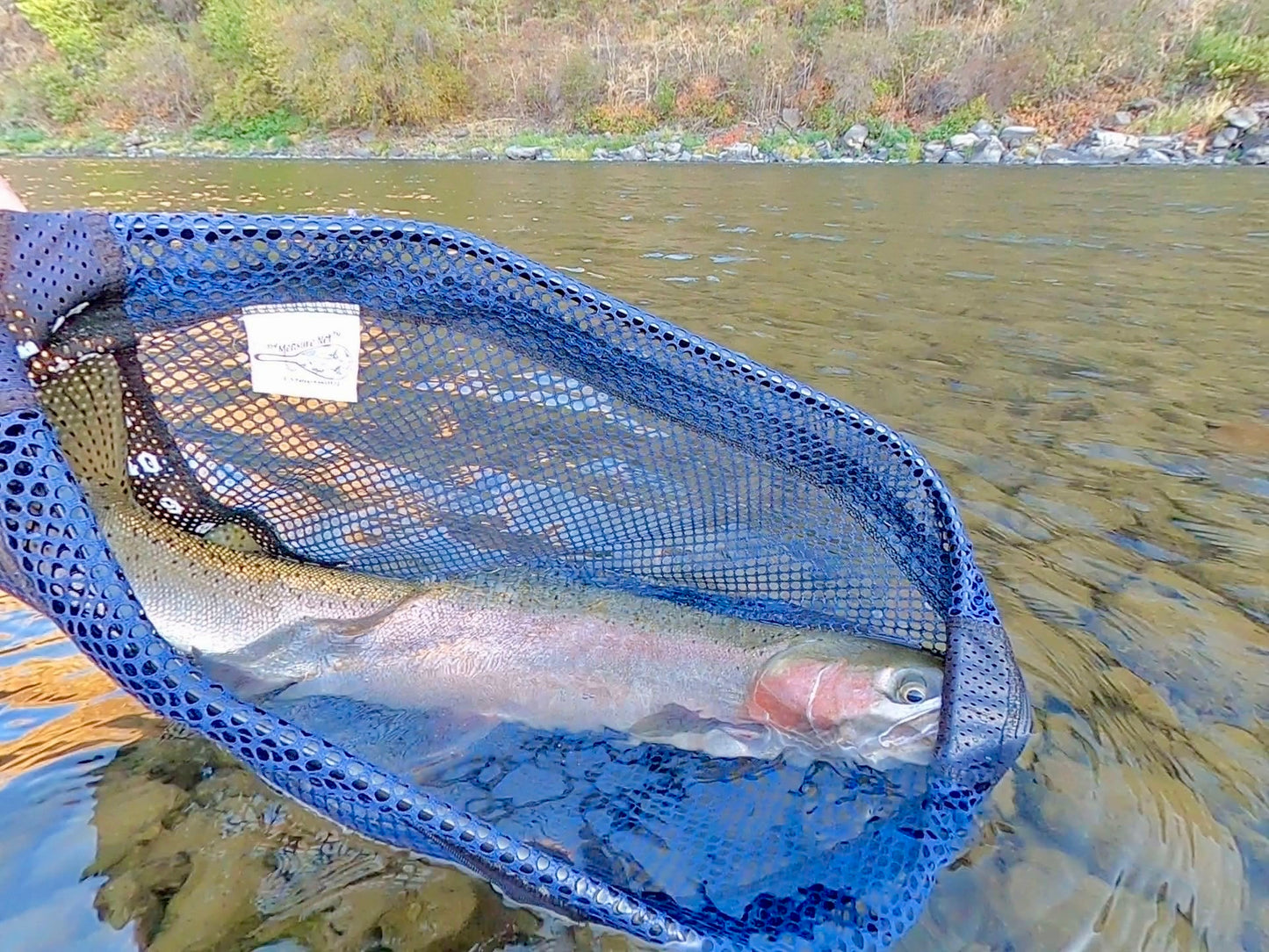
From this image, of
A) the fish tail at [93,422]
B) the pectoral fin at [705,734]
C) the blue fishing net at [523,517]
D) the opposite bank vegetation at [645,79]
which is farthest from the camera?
the opposite bank vegetation at [645,79]

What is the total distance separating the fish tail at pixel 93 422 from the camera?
237 centimetres

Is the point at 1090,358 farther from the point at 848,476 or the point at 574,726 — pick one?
the point at 574,726

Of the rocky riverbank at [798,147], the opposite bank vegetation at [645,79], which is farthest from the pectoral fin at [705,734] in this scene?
the opposite bank vegetation at [645,79]

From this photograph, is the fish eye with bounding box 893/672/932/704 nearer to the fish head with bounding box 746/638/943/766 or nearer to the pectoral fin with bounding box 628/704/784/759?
the fish head with bounding box 746/638/943/766

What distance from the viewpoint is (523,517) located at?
10.3 feet

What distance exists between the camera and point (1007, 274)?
33.1ft

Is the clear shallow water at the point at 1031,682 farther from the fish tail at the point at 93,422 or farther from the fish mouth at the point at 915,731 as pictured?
the fish tail at the point at 93,422

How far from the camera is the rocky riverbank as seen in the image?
23.0m

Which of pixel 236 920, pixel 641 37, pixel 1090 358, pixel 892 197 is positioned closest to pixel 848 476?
pixel 236 920

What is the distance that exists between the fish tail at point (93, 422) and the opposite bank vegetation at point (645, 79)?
26.3m

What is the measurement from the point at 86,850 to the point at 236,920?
509 mm

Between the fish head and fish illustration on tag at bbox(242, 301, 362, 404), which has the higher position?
fish illustration on tag at bbox(242, 301, 362, 404)

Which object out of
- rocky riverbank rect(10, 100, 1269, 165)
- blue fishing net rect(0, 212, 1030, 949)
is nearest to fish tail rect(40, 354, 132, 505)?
blue fishing net rect(0, 212, 1030, 949)

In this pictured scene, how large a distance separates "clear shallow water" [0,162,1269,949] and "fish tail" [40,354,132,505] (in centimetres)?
76
